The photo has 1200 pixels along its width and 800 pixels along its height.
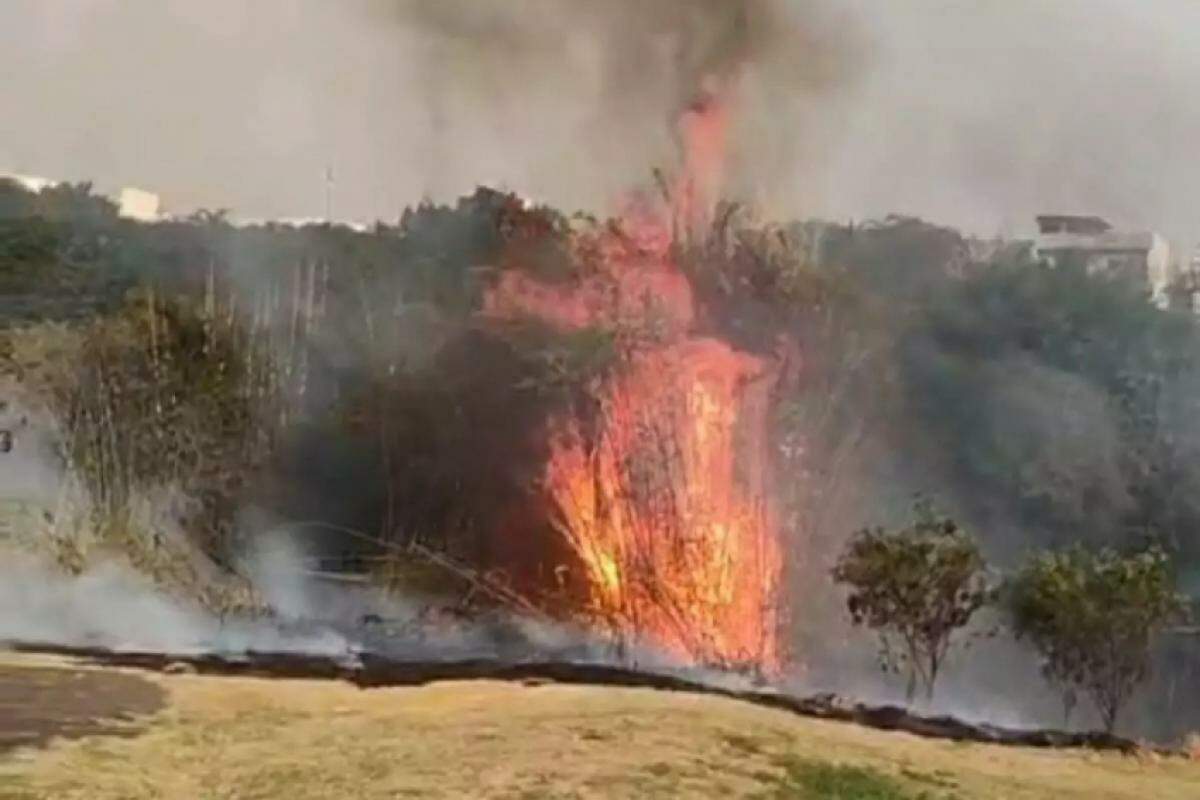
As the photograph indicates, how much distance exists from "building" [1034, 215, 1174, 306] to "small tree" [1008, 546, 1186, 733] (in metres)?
0.61

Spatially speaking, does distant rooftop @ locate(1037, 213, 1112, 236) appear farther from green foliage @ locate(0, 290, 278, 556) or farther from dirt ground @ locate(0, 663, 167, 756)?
dirt ground @ locate(0, 663, 167, 756)

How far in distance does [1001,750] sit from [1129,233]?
3.76 feet

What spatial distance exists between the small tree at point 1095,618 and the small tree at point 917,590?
0.11 m

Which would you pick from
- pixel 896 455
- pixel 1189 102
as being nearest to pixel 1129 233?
pixel 1189 102

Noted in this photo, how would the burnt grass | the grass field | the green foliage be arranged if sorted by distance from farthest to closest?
the green foliage, the burnt grass, the grass field

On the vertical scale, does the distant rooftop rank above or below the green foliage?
above

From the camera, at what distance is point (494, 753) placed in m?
3.07

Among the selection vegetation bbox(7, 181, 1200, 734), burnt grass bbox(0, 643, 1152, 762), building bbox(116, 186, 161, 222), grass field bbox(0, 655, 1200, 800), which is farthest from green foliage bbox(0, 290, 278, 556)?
grass field bbox(0, 655, 1200, 800)

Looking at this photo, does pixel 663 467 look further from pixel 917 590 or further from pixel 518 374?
pixel 917 590

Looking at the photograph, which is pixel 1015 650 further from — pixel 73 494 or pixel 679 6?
pixel 73 494

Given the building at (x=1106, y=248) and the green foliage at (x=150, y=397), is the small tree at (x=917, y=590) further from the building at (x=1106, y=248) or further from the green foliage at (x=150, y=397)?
the green foliage at (x=150, y=397)

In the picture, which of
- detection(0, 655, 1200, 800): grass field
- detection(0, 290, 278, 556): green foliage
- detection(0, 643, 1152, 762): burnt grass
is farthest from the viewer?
detection(0, 290, 278, 556): green foliage

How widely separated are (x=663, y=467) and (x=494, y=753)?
74 centimetres

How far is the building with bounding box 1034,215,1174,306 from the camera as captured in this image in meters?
3.49
